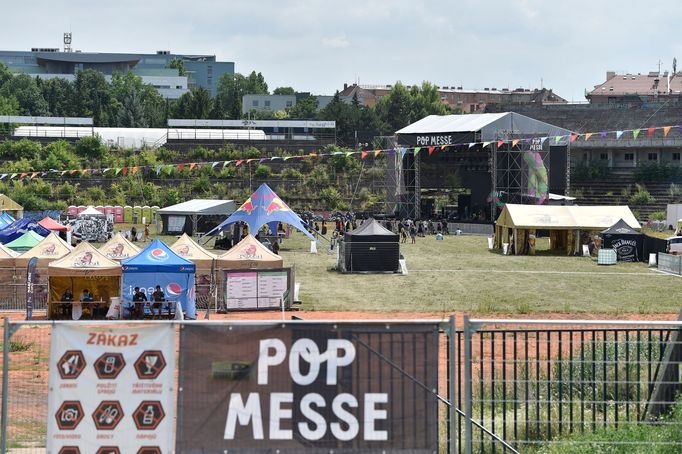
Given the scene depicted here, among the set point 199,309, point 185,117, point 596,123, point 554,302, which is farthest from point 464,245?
point 185,117

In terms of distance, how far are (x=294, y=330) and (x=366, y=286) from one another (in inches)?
1079

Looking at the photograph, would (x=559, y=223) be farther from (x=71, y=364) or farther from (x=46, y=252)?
(x=71, y=364)

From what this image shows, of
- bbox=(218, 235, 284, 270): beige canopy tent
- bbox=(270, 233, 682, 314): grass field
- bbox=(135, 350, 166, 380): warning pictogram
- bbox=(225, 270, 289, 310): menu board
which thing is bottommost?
bbox=(270, 233, 682, 314): grass field

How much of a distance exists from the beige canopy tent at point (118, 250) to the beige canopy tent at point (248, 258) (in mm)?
2736

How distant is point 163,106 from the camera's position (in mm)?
149625

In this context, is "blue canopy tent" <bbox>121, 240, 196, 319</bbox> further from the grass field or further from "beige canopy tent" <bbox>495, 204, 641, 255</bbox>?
"beige canopy tent" <bbox>495, 204, 641, 255</bbox>

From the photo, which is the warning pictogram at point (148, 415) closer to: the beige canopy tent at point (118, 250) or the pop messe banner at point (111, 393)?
the pop messe banner at point (111, 393)

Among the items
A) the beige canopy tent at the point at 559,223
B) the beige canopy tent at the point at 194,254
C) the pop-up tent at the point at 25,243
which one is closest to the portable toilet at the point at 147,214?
the beige canopy tent at the point at 559,223

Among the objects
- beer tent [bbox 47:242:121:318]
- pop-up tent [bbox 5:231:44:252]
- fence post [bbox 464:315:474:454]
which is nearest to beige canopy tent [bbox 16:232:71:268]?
beer tent [bbox 47:242:121:318]

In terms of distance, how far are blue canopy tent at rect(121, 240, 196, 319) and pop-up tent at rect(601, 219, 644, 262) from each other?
2502 cm

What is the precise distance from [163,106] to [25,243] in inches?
4607

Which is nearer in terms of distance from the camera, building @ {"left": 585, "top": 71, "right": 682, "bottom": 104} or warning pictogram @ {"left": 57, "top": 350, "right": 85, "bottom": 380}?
warning pictogram @ {"left": 57, "top": 350, "right": 85, "bottom": 380}

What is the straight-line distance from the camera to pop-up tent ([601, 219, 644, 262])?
4588 centimetres

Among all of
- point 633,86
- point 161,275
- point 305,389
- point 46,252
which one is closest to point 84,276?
point 161,275
